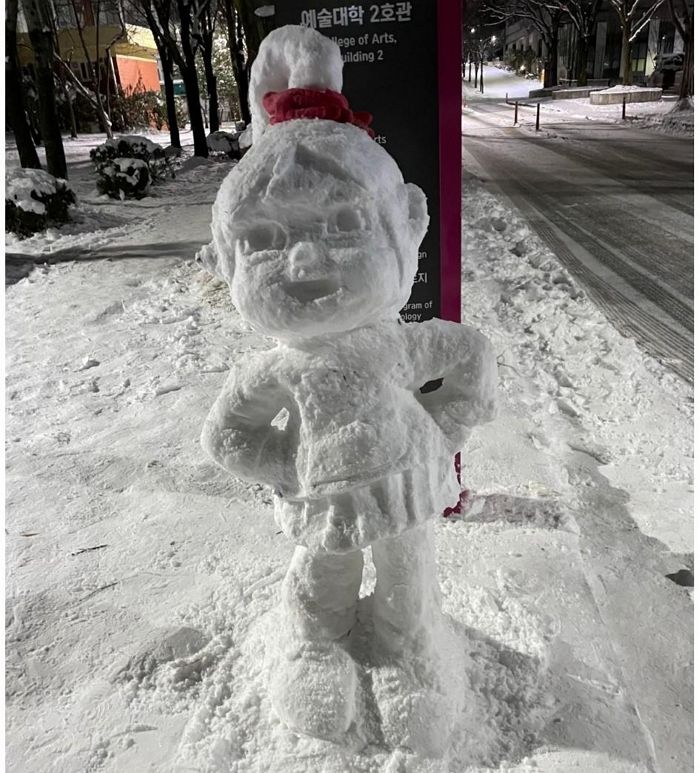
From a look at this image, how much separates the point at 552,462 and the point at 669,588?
2.73 ft

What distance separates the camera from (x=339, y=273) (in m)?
1.19

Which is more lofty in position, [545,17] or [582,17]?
[545,17]

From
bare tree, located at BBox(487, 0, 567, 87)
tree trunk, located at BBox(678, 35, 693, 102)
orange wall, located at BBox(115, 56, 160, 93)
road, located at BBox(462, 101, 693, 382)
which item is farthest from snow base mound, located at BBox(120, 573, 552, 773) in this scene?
bare tree, located at BBox(487, 0, 567, 87)

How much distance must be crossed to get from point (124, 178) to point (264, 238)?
1002cm

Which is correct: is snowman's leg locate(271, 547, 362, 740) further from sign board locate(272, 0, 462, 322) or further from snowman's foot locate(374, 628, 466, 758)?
sign board locate(272, 0, 462, 322)

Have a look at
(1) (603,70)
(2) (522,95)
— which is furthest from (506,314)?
(1) (603,70)

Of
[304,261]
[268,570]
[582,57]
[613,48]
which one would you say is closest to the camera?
[304,261]

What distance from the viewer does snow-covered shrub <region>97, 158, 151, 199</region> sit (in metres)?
10.1

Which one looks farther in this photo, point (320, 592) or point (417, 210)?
point (320, 592)

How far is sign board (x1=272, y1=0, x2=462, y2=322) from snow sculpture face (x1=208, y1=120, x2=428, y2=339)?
92cm

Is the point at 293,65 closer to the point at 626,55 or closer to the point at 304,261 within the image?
the point at 304,261

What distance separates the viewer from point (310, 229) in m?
1.22

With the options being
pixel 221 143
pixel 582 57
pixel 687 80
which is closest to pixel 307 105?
pixel 221 143

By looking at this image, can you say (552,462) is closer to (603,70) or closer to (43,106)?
(43,106)
